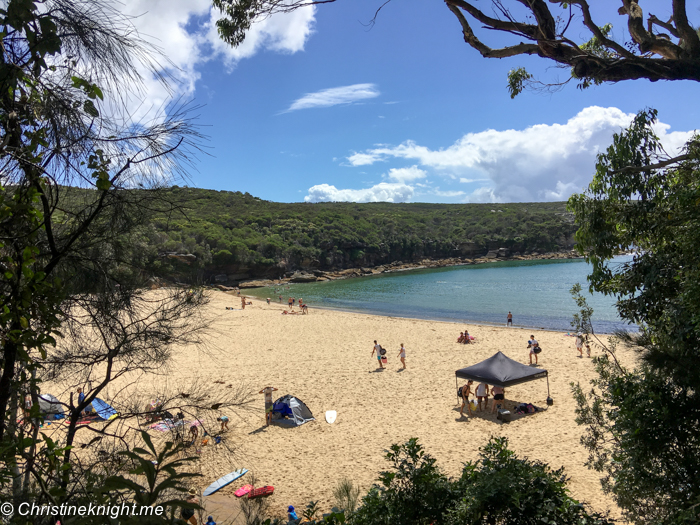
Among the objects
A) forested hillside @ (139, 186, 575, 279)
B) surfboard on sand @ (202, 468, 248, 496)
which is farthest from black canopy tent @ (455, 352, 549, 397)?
forested hillside @ (139, 186, 575, 279)

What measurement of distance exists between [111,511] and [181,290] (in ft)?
6.34

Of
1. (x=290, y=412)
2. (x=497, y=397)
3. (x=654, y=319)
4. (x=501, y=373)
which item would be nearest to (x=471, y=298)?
(x=497, y=397)

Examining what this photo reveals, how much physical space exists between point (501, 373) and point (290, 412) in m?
5.66

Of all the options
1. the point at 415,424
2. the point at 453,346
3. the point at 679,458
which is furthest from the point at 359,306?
the point at 679,458

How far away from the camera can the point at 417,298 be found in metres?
46.6

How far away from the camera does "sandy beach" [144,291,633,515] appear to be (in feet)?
29.0

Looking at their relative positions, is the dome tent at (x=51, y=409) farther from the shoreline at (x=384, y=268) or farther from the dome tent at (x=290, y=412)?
the shoreline at (x=384, y=268)

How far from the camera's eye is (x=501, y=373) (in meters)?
11.8

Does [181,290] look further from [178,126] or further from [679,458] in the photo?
[679,458]

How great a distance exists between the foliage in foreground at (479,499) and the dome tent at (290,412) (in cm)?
743

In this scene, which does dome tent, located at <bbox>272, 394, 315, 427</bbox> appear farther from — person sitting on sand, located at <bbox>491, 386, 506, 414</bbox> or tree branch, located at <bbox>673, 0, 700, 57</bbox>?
tree branch, located at <bbox>673, 0, 700, 57</bbox>

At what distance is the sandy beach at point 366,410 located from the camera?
8.84 metres

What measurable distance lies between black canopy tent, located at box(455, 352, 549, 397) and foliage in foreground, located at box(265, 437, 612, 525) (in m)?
7.28

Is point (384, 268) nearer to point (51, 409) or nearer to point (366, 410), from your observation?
point (366, 410)
